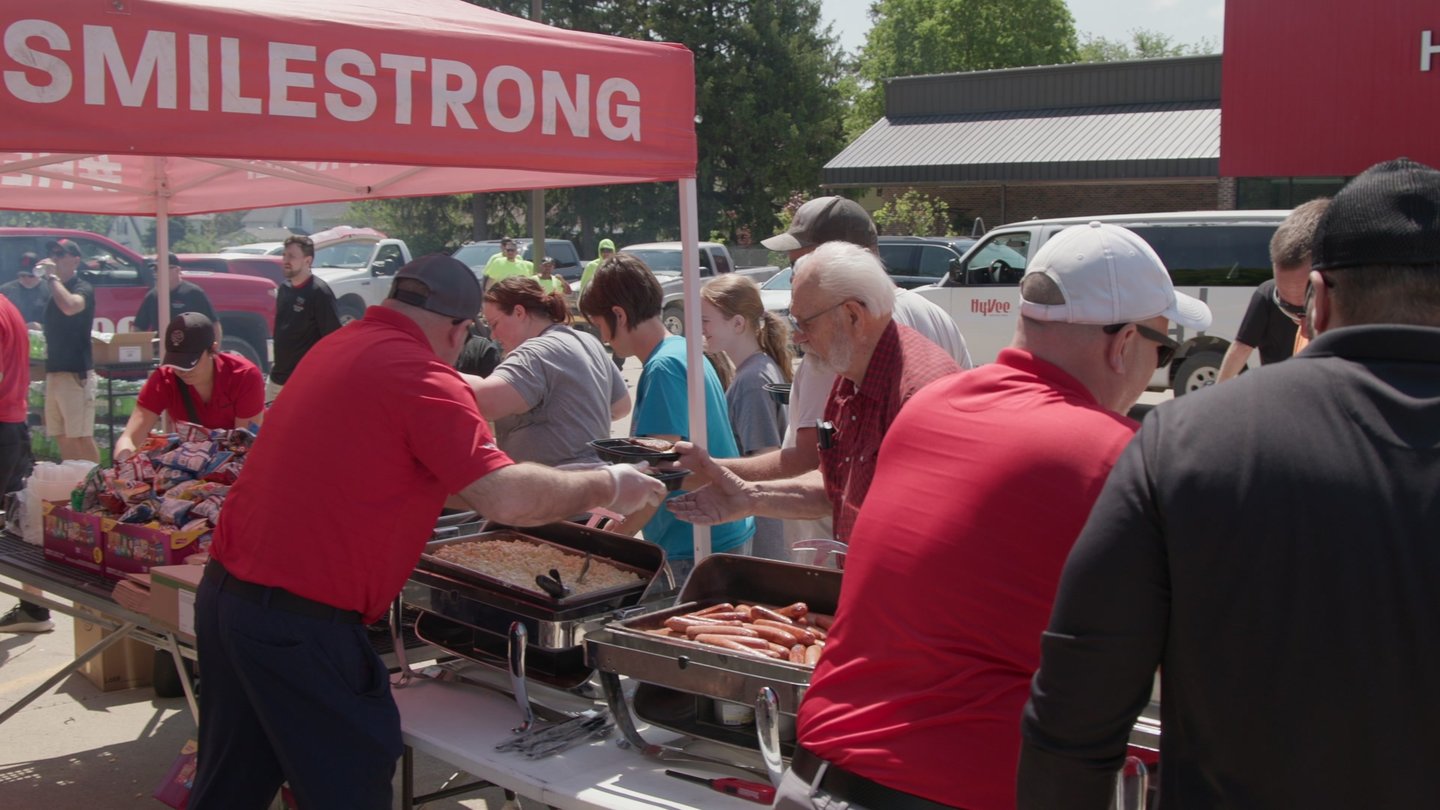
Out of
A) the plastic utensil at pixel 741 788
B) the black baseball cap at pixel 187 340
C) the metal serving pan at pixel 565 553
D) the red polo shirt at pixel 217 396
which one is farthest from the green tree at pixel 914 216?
the plastic utensil at pixel 741 788

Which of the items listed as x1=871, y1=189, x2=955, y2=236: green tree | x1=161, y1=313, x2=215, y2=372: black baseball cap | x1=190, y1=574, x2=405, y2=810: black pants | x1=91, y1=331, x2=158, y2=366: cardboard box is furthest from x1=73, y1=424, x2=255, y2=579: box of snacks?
x1=871, y1=189, x2=955, y2=236: green tree

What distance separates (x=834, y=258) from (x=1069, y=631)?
1563 mm

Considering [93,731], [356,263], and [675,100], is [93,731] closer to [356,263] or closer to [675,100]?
[675,100]

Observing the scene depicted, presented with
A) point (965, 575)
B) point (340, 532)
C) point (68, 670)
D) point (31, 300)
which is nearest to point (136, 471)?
point (68, 670)

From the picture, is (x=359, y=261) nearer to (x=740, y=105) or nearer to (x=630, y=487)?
(x=630, y=487)

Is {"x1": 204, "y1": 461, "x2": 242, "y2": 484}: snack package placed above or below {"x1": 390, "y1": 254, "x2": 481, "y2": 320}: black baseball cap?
below

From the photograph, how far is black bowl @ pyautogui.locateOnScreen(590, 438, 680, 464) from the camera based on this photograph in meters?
3.37

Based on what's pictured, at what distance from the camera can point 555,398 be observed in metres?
4.44

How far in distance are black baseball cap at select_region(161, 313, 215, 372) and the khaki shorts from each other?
16.4 feet

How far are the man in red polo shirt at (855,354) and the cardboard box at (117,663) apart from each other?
4014mm

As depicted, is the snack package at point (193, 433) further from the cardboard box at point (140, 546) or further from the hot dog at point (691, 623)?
the hot dog at point (691, 623)

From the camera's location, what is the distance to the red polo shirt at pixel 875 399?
2824mm

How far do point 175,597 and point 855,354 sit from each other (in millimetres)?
2207

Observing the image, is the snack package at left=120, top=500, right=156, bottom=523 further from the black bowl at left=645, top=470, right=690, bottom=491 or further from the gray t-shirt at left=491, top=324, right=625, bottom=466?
the black bowl at left=645, top=470, right=690, bottom=491
